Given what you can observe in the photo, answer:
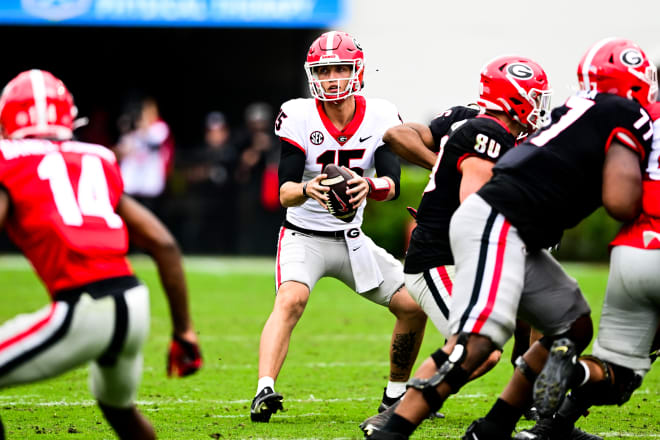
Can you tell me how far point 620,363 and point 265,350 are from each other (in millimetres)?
1846

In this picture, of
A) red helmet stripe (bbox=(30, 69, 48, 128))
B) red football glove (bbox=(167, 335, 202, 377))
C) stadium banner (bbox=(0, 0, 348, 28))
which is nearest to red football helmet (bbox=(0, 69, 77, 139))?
red helmet stripe (bbox=(30, 69, 48, 128))

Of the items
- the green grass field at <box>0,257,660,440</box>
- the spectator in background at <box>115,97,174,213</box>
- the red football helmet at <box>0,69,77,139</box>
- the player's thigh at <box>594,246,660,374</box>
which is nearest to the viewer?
the red football helmet at <box>0,69,77,139</box>

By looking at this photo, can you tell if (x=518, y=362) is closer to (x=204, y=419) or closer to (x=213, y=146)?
(x=204, y=419)

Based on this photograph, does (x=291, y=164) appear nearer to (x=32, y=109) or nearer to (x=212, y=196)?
(x=32, y=109)

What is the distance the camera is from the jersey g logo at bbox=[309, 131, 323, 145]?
566 cm

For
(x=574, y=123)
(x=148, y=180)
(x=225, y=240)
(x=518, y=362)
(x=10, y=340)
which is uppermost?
(x=574, y=123)

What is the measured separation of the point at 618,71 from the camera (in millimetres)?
4348

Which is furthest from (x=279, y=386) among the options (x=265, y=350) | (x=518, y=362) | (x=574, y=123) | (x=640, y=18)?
(x=640, y=18)

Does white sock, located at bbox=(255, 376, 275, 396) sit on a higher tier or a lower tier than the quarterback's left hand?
lower

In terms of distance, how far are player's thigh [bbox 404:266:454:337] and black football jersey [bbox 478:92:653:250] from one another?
1.71ft

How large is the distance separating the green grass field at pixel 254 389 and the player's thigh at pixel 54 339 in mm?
1372

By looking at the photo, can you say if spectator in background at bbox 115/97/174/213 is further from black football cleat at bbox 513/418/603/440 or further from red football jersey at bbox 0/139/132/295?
red football jersey at bbox 0/139/132/295

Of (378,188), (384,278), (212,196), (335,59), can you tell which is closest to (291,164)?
(378,188)

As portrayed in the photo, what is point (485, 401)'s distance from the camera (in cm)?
599
